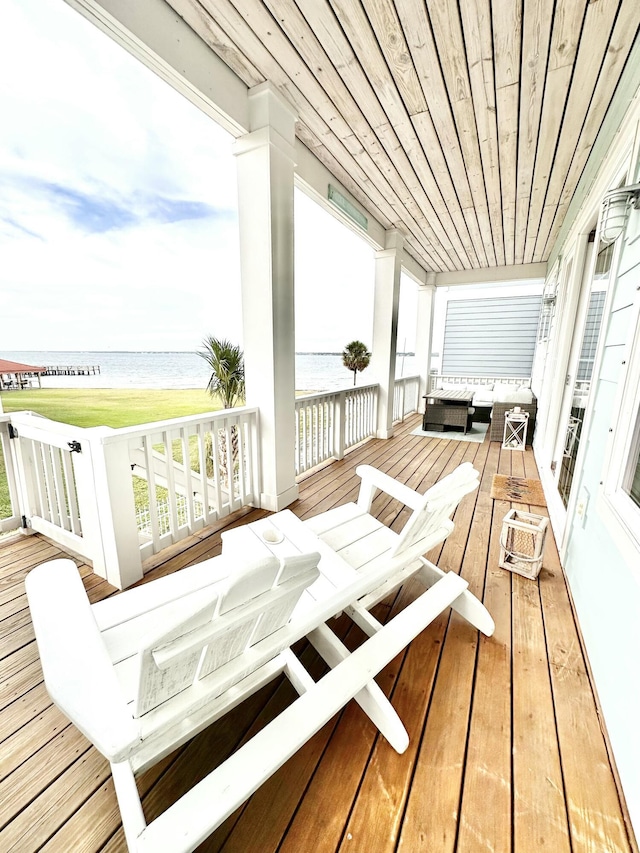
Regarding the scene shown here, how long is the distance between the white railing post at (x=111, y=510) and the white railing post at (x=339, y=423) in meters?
2.62

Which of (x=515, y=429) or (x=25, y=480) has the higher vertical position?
(x=25, y=480)

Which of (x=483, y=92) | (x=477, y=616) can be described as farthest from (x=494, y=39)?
(x=477, y=616)

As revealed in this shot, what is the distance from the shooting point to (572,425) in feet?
8.69

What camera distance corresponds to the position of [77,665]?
775 mm

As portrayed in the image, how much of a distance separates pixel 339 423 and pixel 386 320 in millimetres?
1924

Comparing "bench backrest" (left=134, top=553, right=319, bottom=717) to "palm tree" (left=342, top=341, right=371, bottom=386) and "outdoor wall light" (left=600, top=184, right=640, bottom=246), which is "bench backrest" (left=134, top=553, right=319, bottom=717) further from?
"palm tree" (left=342, top=341, right=371, bottom=386)

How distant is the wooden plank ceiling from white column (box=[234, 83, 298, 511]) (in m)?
0.24

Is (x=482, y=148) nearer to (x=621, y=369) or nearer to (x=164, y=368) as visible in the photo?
(x=621, y=369)

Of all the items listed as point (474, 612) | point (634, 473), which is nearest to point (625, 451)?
point (634, 473)

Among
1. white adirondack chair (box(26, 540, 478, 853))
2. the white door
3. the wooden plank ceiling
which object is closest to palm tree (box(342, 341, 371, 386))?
the wooden plank ceiling

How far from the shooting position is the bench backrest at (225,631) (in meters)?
0.68

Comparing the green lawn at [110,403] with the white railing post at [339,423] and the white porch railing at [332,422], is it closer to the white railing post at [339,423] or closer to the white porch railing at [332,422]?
the white porch railing at [332,422]

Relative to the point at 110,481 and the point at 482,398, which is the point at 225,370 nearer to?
the point at 110,481

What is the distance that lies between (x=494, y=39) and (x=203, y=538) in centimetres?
348
